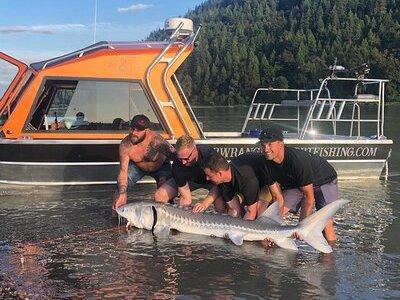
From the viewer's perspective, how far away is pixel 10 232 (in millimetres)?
6977

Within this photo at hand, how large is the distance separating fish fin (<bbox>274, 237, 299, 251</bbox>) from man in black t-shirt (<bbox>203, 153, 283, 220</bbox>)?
47cm

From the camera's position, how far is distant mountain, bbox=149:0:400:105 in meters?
89.4

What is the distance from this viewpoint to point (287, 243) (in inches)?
237

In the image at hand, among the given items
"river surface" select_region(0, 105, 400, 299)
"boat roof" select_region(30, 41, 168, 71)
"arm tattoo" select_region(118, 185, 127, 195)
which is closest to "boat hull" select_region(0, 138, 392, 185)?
"river surface" select_region(0, 105, 400, 299)

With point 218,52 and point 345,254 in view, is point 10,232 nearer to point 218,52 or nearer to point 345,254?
point 345,254

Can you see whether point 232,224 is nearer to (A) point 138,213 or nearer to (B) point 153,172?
(A) point 138,213

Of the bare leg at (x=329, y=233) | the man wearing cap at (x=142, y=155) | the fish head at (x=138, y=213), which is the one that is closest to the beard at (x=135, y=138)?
the man wearing cap at (x=142, y=155)

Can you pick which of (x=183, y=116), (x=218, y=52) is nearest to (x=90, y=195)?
(x=183, y=116)

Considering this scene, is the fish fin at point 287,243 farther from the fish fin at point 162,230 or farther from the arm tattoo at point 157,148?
the arm tattoo at point 157,148

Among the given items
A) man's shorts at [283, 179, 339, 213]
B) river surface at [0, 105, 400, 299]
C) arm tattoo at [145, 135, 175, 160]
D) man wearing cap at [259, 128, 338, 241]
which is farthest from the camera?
arm tattoo at [145, 135, 175, 160]

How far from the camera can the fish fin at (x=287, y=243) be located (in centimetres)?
602

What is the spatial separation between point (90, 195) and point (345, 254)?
4746mm

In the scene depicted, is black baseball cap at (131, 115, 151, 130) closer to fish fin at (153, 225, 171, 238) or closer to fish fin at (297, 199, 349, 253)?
fish fin at (153, 225, 171, 238)

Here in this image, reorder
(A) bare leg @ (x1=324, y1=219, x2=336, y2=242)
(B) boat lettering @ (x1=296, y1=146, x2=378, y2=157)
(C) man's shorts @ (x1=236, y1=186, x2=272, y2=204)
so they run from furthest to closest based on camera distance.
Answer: (B) boat lettering @ (x1=296, y1=146, x2=378, y2=157)
(C) man's shorts @ (x1=236, y1=186, x2=272, y2=204)
(A) bare leg @ (x1=324, y1=219, x2=336, y2=242)
